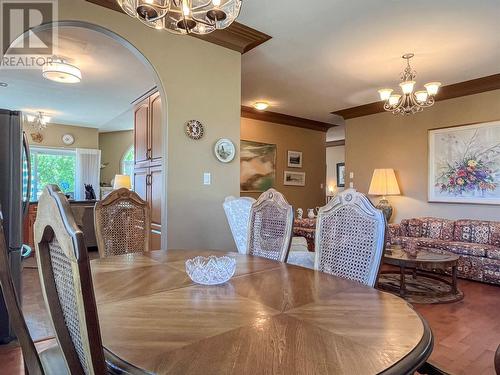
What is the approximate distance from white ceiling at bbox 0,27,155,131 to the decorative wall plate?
1.17 metres

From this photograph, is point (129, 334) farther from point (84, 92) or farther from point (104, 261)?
point (84, 92)

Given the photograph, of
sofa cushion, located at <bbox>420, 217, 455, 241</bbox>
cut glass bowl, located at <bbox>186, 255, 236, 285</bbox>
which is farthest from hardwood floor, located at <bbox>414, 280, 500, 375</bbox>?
cut glass bowl, located at <bbox>186, 255, 236, 285</bbox>

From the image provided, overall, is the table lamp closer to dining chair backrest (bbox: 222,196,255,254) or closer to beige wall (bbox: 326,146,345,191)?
dining chair backrest (bbox: 222,196,255,254)

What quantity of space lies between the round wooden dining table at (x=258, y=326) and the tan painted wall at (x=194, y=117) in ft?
4.93

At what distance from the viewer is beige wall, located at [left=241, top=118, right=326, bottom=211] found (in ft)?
21.5

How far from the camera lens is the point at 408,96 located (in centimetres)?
406

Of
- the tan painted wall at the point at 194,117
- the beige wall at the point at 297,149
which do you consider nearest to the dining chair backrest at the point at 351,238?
the tan painted wall at the point at 194,117

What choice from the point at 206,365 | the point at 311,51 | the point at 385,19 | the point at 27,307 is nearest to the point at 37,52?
the point at 27,307

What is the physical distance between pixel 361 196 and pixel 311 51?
253cm

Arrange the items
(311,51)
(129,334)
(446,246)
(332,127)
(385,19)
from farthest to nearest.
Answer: (332,127) → (446,246) → (311,51) → (385,19) → (129,334)

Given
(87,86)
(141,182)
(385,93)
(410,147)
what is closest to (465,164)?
(410,147)

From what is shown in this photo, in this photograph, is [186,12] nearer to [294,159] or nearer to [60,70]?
[60,70]

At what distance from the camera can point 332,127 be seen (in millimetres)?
7738

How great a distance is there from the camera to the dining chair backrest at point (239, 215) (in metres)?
2.84
